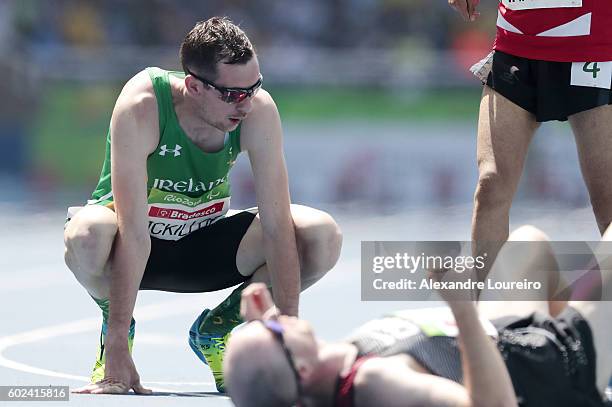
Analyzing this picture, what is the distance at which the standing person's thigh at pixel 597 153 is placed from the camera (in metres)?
5.33

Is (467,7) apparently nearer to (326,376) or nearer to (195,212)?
(195,212)

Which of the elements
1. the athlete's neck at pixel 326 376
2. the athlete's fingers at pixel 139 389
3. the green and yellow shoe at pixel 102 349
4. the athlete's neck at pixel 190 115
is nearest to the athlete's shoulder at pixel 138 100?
the athlete's neck at pixel 190 115

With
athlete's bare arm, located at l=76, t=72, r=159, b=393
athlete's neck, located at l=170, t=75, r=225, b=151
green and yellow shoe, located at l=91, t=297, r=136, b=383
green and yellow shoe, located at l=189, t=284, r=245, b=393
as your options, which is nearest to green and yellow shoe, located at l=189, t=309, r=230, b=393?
green and yellow shoe, located at l=189, t=284, r=245, b=393

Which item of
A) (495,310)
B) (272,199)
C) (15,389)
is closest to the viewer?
(495,310)

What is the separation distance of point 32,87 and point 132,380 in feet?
43.6

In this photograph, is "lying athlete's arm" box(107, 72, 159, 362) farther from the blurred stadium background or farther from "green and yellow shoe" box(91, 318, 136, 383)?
the blurred stadium background

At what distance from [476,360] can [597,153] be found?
6.59ft

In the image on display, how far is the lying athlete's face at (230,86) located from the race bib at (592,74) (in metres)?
1.37

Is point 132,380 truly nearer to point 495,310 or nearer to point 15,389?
point 15,389

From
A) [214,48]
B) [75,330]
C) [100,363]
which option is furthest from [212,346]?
[75,330]

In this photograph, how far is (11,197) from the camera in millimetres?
13359

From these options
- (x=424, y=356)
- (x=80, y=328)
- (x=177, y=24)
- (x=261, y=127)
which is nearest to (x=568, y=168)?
(x=177, y=24)

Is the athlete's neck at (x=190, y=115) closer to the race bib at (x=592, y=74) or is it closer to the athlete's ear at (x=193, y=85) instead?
the athlete's ear at (x=193, y=85)

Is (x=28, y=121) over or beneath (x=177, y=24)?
beneath
